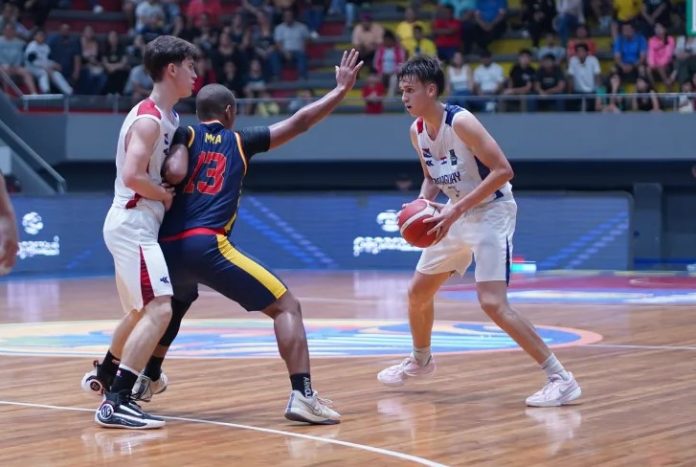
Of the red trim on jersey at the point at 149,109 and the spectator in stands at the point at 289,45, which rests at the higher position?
the red trim on jersey at the point at 149,109

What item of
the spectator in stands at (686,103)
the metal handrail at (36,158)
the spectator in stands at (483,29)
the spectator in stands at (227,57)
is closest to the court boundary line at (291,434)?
the metal handrail at (36,158)

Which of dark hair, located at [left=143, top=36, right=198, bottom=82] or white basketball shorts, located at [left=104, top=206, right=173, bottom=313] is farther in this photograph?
dark hair, located at [left=143, top=36, right=198, bottom=82]

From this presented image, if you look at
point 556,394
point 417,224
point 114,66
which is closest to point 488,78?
point 114,66

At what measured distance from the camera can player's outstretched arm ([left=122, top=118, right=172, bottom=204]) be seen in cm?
642

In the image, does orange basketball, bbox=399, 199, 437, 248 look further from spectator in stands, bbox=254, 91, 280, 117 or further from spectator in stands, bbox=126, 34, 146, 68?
spectator in stands, bbox=126, 34, 146, 68

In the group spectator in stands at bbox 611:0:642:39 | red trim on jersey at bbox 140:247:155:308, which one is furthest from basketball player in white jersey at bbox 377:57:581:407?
spectator in stands at bbox 611:0:642:39

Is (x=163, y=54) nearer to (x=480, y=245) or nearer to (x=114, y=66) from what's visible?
(x=480, y=245)

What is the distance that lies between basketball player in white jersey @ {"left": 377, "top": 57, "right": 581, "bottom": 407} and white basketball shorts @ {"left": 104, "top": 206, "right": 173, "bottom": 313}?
1550mm

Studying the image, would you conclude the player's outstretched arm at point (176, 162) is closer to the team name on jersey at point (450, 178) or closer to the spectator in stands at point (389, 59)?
the team name on jersey at point (450, 178)

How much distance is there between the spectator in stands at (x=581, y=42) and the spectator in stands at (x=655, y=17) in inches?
34.1

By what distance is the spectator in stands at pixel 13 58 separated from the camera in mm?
22812

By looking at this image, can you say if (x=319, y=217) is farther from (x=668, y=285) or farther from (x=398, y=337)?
(x=398, y=337)

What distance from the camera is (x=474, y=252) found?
7.42 m

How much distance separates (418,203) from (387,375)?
45.4 inches
